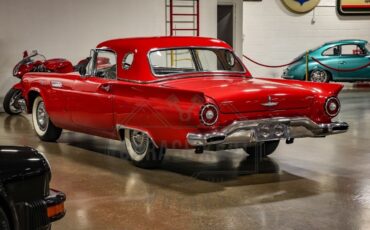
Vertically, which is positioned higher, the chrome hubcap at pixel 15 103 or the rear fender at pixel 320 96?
the rear fender at pixel 320 96

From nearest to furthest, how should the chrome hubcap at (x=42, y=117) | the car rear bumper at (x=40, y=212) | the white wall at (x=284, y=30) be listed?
the car rear bumper at (x=40, y=212)
the chrome hubcap at (x=42, y=117)
the white wall at (x=284, y=30)

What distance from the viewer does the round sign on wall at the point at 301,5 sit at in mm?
19669

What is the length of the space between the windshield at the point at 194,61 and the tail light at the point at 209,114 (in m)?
1.34

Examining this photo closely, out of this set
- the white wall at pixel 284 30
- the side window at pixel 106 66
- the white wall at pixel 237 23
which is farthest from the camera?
the white wall at pixel 284 30

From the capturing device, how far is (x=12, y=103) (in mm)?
12188

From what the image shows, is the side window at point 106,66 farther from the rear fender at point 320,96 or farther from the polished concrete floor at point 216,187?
the rear fender at point 320,96

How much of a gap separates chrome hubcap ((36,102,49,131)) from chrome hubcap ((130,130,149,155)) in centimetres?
226

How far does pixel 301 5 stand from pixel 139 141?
1424 centimetres

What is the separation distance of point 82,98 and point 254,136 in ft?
7.99

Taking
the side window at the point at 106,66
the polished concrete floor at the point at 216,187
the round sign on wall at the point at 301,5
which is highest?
the round sign on wall at the point at 301,5

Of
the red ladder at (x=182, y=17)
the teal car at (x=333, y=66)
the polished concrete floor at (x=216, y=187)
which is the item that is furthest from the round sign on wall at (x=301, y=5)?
the polished concrete floor at (x=216, y=187)

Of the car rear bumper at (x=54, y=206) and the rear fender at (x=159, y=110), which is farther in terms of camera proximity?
the rear fender at (x=159, y=110)

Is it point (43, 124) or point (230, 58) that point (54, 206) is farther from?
point (43, 124)

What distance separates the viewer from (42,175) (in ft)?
11.6
